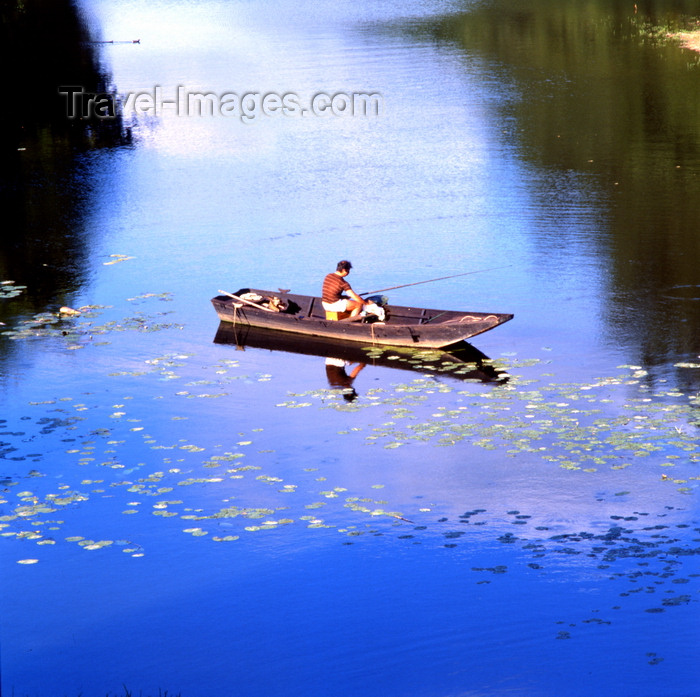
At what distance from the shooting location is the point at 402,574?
1109 centimetres

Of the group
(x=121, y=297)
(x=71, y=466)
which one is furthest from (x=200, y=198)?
(x=71, y=466)

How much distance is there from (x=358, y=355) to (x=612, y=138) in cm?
1853

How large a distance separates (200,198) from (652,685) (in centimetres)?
2297

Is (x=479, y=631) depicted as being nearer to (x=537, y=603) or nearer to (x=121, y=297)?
(x=537, y=603)

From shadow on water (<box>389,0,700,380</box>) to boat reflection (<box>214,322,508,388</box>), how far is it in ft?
8.17

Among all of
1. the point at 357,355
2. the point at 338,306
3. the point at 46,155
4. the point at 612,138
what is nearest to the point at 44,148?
the point at 46,155

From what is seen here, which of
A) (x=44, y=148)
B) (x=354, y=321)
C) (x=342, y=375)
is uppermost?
(x=44, y=148)

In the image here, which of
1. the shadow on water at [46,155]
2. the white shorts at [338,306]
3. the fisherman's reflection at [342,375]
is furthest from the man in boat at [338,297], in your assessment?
the shadow on water at [46,155]

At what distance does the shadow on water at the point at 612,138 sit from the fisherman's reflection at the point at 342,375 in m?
4.28

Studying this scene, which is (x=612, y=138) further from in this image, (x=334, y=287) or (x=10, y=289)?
(x=10, y=289)

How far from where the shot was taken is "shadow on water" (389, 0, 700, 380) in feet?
68.2

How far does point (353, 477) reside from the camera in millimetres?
13391

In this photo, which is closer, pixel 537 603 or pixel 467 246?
pixel 537 603
